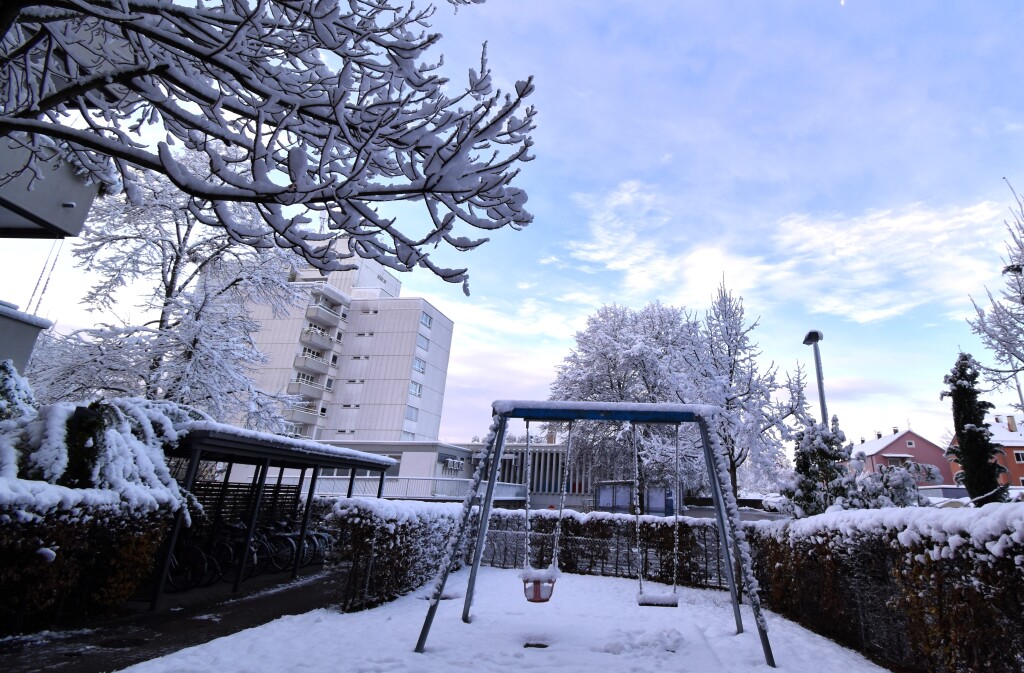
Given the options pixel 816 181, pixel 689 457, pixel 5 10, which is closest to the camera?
pixel 5 10

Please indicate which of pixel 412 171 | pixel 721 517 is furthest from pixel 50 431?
pixel 721 517

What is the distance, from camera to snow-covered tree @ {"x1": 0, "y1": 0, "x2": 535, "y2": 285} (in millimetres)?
2979

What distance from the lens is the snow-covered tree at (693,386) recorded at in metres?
15.8

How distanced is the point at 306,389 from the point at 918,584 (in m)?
42.4

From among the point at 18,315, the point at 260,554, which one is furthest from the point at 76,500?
the point at 260,554

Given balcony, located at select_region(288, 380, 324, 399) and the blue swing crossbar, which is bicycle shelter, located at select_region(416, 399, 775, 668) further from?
balcony, located at select_region(288, 380, 324, 399)

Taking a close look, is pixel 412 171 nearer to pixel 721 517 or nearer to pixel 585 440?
pixel 721 517

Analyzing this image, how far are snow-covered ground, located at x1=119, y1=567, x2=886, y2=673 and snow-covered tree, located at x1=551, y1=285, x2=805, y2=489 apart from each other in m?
3.45

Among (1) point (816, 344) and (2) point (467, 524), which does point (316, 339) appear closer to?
(1) point (816, 344)

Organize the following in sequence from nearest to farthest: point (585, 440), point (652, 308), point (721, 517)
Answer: point (721, 517), point (585, 440), point (652, 308)

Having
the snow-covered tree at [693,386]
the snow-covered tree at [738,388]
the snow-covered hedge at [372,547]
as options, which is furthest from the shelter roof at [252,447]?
the snow-covered tree at [738,388]

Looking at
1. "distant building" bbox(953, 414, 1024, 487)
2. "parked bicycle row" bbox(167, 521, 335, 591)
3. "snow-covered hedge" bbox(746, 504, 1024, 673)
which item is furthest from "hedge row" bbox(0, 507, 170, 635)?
"distant building" bbox(953, 414, 1024, 487)

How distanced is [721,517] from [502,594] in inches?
196

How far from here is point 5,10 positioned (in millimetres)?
2971
